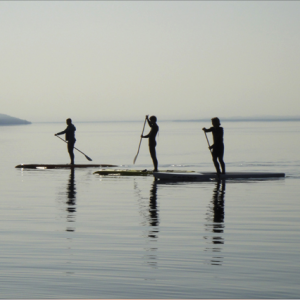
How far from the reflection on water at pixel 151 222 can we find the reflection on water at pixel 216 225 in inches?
31.7

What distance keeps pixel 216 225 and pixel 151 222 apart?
48.3 inches

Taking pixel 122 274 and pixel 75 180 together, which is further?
pixel 75 180

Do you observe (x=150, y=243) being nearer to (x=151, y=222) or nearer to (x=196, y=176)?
(x=151, y=222)

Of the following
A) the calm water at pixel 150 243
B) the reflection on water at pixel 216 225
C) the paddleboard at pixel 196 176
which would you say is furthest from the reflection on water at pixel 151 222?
the paddleboard at pixel 196 176

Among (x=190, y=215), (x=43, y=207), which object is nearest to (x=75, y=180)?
(x=43, y=207)

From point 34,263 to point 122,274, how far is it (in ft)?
4.28

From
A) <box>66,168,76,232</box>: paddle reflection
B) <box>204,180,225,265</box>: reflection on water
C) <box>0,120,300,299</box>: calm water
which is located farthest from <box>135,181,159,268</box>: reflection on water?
<box>66,168,76,232</box>: paddle reflection

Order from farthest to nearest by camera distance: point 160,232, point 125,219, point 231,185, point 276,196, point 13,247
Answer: point 231,185 → point 276,196 → point 125,219 → point 160,232 → point 13,247

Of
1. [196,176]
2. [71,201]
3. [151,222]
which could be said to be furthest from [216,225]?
[196,176]

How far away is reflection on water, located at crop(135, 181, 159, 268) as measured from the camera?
310 inches

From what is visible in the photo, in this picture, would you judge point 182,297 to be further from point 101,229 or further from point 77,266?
point 101,229

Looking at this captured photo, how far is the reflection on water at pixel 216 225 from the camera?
8.04 metres

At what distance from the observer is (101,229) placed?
995 centimetres

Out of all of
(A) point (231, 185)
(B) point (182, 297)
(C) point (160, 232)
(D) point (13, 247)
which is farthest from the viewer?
(A) point (231, 185)
